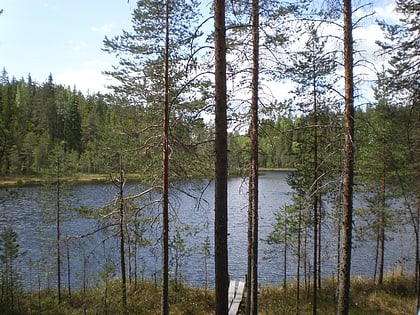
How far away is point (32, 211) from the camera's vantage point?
29078 millimetres

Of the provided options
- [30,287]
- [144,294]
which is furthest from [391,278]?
[30,287]

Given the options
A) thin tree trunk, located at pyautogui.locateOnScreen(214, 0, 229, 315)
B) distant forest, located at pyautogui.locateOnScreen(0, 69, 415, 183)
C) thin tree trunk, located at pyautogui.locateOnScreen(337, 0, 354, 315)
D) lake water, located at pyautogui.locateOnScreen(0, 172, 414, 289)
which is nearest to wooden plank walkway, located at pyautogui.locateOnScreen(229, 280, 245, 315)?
lake water, located at pyautogui.locateOnScreen(0, 172, 414, 289)

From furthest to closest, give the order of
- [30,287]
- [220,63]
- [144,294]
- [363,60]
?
[30,287] < [144,294] < [363,60] < [220,63]

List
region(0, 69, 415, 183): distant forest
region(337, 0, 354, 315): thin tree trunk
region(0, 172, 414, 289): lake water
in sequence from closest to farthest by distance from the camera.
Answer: region(337, 0, 354, 315): thin tree trunk → region(0, 69, 415, 183): distant forest → region(0, 172, 414, 289): lake water

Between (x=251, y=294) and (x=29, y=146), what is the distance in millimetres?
46246

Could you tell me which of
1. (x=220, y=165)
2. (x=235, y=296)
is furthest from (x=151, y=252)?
(x=220, y=165)

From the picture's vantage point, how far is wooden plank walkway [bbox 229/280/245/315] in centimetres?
1352

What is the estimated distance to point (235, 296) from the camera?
1477 centimetres

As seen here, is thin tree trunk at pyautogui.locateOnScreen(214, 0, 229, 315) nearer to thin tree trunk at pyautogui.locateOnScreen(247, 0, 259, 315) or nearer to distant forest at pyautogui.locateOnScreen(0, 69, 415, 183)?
distant forest at pyautogui.locateOnScreen(0, 69, 415, 183)

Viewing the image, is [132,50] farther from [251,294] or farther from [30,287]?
[30,287]

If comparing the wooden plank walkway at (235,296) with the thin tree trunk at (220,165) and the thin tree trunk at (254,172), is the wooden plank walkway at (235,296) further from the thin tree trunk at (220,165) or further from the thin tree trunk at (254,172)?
the thin tree trunk at (220,165)

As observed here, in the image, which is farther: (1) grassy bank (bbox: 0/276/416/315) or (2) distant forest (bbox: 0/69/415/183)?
(1) grassy bank (bbox: 0/276/416/315)

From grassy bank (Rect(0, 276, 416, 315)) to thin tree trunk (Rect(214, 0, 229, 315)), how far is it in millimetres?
10152

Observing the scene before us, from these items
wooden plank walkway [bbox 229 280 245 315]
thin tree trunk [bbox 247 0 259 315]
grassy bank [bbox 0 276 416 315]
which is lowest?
grassy bank [bbox 0 276 416 315]
